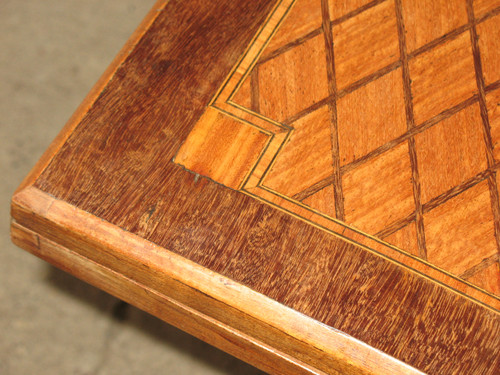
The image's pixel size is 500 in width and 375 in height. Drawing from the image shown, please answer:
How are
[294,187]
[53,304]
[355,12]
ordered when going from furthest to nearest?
[53,304] → [355,12] → [294,187]

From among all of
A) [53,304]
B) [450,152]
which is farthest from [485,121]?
[53,304]

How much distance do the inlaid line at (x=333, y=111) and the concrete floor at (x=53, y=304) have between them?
2.23ft

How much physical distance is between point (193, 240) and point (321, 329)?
9.5 inches

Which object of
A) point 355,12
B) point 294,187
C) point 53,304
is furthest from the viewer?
point 53,304

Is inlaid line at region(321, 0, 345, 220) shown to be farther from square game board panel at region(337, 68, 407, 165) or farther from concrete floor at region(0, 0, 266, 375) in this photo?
concrete floor at region(0, 0, 266, 375)

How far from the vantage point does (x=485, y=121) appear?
1.19 m

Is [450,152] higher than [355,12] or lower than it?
lower

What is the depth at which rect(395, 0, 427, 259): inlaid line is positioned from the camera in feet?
3.57

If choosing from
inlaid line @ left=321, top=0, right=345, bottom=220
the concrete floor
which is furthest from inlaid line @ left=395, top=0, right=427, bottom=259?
the concrete floor

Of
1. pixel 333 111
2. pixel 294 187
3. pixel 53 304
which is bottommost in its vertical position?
pixel 53 304

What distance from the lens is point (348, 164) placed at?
44.3 inches

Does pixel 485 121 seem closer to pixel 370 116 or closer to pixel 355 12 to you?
pixel 370 116

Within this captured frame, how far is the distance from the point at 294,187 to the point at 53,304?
84 centimetres

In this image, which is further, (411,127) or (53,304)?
(53,304)
